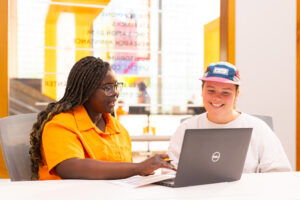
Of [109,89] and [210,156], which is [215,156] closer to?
[210,156]

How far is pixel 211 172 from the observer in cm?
174

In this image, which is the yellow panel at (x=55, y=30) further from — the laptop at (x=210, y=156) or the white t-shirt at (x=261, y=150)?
the laptop at (x=210, y=156)

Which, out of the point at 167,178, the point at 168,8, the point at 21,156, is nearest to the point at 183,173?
the point at 167,178

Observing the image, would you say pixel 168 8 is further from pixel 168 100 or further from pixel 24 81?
pixel 24 81

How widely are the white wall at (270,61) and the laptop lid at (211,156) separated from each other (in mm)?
2139

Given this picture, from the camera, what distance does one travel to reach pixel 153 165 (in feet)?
5.71

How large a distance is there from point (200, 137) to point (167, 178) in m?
0.25

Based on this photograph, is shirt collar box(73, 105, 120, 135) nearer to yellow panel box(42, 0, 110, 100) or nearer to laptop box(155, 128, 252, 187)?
laptop box(155, 128, 252, 187)

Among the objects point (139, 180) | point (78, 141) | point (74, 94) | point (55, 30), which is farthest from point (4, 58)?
point (139, 180)

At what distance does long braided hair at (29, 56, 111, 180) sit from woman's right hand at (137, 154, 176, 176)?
58 cm

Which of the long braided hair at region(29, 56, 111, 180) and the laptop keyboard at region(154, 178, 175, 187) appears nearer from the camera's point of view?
the laptop keyboard at region(154, 178, 175, 187)

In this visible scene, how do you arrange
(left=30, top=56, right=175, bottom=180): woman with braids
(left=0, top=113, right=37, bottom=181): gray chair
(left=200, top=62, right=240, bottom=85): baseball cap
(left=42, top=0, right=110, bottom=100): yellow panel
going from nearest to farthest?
(left=30, top=56, right=175, bottom=180): woman with braids, (left=0, top=113, right=37, bottom=181): gray chair, (left=200, top=62, right=240, bottom=85): baseball cap, (left=42, top=0, right=110, bottom=100): yellow panel

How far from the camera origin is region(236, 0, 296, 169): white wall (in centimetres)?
390

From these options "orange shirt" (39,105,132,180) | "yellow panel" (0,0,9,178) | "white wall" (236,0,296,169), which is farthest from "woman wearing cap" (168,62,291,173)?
"yellow panel" (0,0,9,178)
